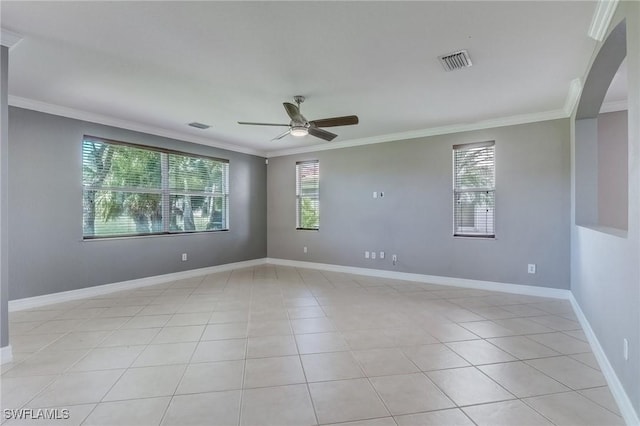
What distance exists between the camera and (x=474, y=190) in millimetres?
4953

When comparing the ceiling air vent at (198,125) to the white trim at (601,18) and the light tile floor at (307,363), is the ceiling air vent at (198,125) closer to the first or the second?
the light tile floor at (307,363)

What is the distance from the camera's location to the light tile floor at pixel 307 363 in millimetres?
1871

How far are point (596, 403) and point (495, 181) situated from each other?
343 cm

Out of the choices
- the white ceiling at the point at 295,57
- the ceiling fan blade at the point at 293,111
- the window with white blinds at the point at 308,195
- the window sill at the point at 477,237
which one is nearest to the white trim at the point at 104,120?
the white ceiling at the point at 295,57

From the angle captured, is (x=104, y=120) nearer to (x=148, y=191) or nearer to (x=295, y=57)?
(x=148, y=191)

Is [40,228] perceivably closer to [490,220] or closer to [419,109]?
[419,109]

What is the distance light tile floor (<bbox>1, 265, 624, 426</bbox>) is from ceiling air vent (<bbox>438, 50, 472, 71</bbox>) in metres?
2.58

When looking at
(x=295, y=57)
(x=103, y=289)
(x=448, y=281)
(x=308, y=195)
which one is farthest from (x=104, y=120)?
(x=448, y=281)

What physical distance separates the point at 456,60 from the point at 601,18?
3.22ft

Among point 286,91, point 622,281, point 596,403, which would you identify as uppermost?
point 286,91

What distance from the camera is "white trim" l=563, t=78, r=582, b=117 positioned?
3293 millimetres

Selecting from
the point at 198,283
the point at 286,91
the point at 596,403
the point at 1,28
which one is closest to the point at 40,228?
the point at 198,283

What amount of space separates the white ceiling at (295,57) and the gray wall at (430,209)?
0.65 metres

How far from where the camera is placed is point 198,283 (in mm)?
5223
